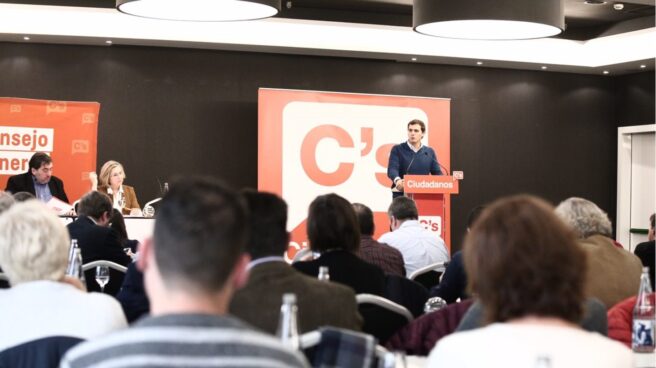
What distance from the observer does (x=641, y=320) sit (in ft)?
11.1

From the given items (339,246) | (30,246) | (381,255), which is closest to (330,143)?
(381,255)

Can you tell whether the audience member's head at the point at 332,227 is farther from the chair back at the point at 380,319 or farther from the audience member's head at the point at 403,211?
the audience member's head at the point at 403,211

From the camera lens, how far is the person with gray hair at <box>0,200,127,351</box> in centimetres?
253

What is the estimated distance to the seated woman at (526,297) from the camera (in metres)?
1.95

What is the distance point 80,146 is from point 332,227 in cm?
733

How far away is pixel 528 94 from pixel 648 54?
6.68ft

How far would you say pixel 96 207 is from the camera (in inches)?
236

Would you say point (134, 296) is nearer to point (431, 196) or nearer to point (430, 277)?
point (430, 277)

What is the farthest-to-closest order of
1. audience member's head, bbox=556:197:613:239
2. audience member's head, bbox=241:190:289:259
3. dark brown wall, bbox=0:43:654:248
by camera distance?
dark brown wall, bbox=0:43:654:248 < audience member's head, bbox=556:197:613:239 < audience member's head, bbox=241:190:289:259

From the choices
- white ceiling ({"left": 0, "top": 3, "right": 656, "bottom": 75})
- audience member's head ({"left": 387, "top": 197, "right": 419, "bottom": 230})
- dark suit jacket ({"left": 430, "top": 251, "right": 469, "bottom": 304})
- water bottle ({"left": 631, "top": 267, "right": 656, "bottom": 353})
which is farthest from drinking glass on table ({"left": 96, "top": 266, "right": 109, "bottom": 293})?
white ceiling ({"left": 0, "top": 3, "right": 656, "bottom": 75})

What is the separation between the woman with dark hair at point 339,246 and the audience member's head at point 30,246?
1.45 metres

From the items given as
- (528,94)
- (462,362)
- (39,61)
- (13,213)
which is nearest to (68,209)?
(39,61)

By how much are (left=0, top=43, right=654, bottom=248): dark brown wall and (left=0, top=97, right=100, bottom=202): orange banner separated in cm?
103

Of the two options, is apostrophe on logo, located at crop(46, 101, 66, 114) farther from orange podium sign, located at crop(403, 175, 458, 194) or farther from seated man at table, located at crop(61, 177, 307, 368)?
seated man at table, located at crop(61, 177, 307, 368)
